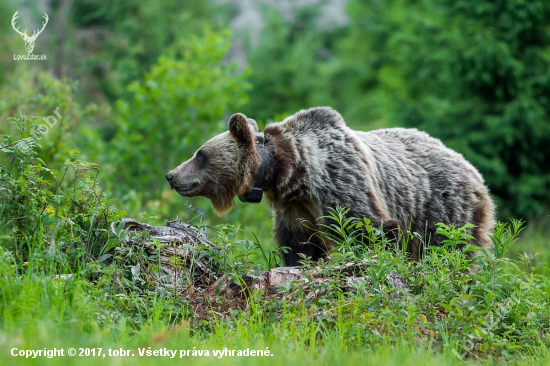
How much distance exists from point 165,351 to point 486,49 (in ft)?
34.8

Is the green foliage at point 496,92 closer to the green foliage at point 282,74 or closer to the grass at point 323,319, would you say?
the grass at point 323,319

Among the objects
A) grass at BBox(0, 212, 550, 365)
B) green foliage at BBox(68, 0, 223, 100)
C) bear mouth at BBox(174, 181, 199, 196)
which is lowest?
grass at BBox(0, 212, 550, 365)

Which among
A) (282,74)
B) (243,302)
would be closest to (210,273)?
(243,302)

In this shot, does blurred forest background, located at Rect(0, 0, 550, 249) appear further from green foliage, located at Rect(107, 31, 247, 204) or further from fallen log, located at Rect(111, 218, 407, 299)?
fallen log, located at Rect(111, 218, 407, 299)

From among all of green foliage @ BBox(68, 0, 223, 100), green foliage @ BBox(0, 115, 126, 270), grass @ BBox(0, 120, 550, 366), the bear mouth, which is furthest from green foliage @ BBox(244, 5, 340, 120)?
grass @ BBox(0, 120, 550, 366)

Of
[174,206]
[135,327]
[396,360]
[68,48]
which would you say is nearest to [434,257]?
[396,360]

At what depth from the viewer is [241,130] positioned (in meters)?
6.23

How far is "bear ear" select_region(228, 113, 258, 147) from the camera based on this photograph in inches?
243

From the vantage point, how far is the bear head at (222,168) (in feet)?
20.4

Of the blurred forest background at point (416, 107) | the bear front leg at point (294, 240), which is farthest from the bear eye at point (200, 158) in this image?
the blurred forest background at point (416, 107)

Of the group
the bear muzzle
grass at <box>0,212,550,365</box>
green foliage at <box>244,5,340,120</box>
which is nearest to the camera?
grass at <box>0,212,550,365</box>

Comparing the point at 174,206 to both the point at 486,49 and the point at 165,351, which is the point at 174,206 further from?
the point at 165,351

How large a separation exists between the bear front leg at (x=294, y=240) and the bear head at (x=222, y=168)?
1.67 ft

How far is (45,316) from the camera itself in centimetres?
397
